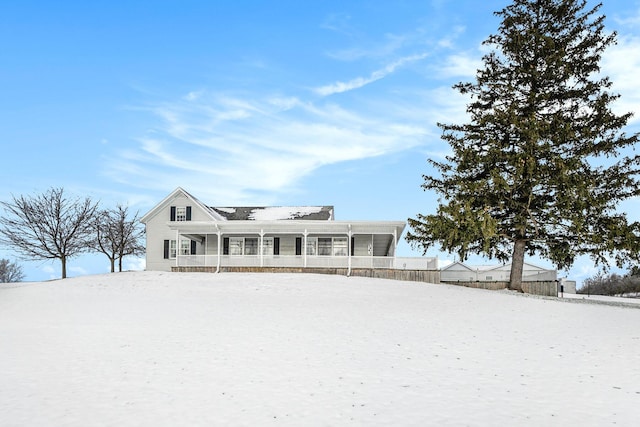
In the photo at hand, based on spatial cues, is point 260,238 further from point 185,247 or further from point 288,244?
point 185,247

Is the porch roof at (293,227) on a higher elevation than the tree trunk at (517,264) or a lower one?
higher

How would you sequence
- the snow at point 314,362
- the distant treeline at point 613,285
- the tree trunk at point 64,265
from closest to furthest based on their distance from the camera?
1. the snow at point 314,362
2. the tree trunk at point 64,265
3. the distant treeline at point 613,285

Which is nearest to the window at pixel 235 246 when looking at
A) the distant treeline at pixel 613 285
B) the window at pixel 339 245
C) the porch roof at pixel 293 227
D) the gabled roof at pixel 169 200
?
the gabled roof at pixel 169 200

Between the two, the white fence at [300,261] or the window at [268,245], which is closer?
the white fence at [300,261]

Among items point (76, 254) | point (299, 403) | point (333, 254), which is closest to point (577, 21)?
point (333, 254)

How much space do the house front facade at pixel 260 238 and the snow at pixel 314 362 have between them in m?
10.2

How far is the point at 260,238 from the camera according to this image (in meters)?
35.7

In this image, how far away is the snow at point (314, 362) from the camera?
350 inches

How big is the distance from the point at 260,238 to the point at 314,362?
78.4 ft

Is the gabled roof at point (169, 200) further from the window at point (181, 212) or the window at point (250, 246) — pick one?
the window at point (250, 246)

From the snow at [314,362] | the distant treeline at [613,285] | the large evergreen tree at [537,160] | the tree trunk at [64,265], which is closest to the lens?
the snow at [314,362]

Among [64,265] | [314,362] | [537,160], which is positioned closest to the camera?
[314,362]

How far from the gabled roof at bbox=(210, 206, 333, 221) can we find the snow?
16.5m

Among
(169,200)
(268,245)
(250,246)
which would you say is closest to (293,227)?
(268,245)
